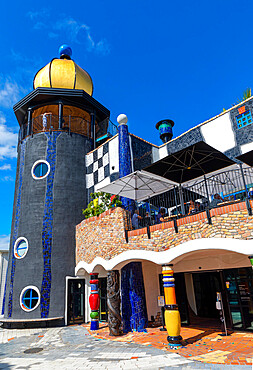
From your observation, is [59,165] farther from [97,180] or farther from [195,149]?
[195,149]

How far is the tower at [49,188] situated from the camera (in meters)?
14.2

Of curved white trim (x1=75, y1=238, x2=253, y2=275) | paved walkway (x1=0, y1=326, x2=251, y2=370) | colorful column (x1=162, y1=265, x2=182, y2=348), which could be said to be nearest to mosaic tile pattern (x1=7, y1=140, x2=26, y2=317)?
paved walkway (x1=0, y1=326, x2=251, y2=370)

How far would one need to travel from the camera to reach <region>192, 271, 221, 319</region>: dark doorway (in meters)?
12.6

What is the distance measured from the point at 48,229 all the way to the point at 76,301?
4.24m

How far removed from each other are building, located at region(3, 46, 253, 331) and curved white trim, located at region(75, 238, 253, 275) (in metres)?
0.03

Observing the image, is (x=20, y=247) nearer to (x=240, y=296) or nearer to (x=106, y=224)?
(x=106, y=224)

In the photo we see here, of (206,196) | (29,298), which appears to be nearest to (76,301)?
(29,298)

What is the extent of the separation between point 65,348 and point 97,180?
9327 millimetres

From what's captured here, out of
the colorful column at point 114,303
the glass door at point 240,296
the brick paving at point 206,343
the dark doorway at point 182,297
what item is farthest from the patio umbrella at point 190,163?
the brick paving at point 206,343

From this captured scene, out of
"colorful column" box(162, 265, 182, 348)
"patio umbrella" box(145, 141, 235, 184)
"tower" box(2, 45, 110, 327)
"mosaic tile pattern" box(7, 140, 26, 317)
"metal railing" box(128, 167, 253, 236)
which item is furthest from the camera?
"mosaic tile pattern" box(7, 140, 26, 317)

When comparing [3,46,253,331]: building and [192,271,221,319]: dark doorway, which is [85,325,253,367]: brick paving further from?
[192,271,221,319]: dark doorway

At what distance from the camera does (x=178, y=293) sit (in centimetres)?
1123

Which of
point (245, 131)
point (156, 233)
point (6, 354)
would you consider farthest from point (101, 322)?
point (245, 131)

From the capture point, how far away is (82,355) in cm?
801
